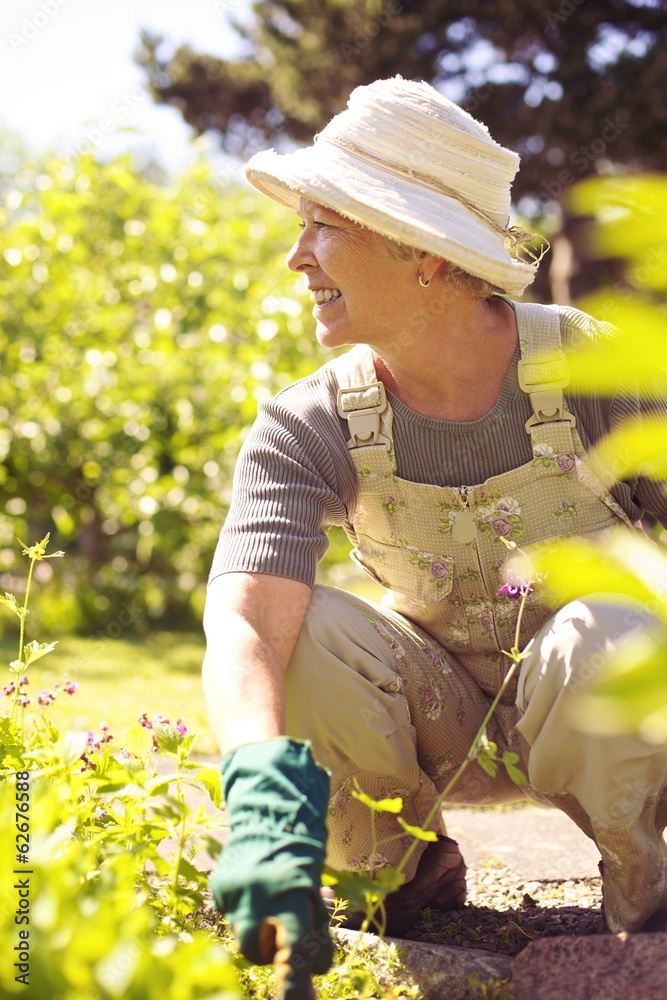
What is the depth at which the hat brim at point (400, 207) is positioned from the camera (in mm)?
1743

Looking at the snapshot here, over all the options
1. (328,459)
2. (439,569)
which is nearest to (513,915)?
(439,569)

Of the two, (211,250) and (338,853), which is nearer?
(338,853)

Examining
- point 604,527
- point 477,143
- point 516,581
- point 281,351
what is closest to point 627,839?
point 516,581

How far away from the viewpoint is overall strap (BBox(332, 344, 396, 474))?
6.14ft

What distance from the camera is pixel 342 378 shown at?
195cm

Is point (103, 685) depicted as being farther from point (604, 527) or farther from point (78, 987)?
point (78, 987)

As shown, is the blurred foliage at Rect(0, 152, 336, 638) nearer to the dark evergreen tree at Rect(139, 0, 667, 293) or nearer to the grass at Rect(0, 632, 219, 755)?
the grass at Rect(0, 632, 219, 755)

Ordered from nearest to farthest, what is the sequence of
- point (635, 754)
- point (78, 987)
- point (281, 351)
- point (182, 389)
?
point (78, 987) → point (635, 754) → point (281, 351) → point (182, 389)

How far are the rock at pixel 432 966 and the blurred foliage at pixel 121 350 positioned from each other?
3.76 metres

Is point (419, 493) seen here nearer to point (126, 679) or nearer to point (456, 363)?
point (456, 363)

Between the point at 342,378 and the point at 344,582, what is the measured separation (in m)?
4.60

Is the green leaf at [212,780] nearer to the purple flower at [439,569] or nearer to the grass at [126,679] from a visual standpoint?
the purple flower at [439,569]

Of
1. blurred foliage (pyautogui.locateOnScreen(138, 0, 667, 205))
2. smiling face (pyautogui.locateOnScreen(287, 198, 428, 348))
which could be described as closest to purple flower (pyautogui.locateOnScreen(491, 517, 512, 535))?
smiling face (pyautogui.locateOnScreen(287, 198, 428, 348))

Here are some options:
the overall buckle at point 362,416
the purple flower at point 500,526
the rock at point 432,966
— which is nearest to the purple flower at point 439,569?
the purple flower at point 500,526
